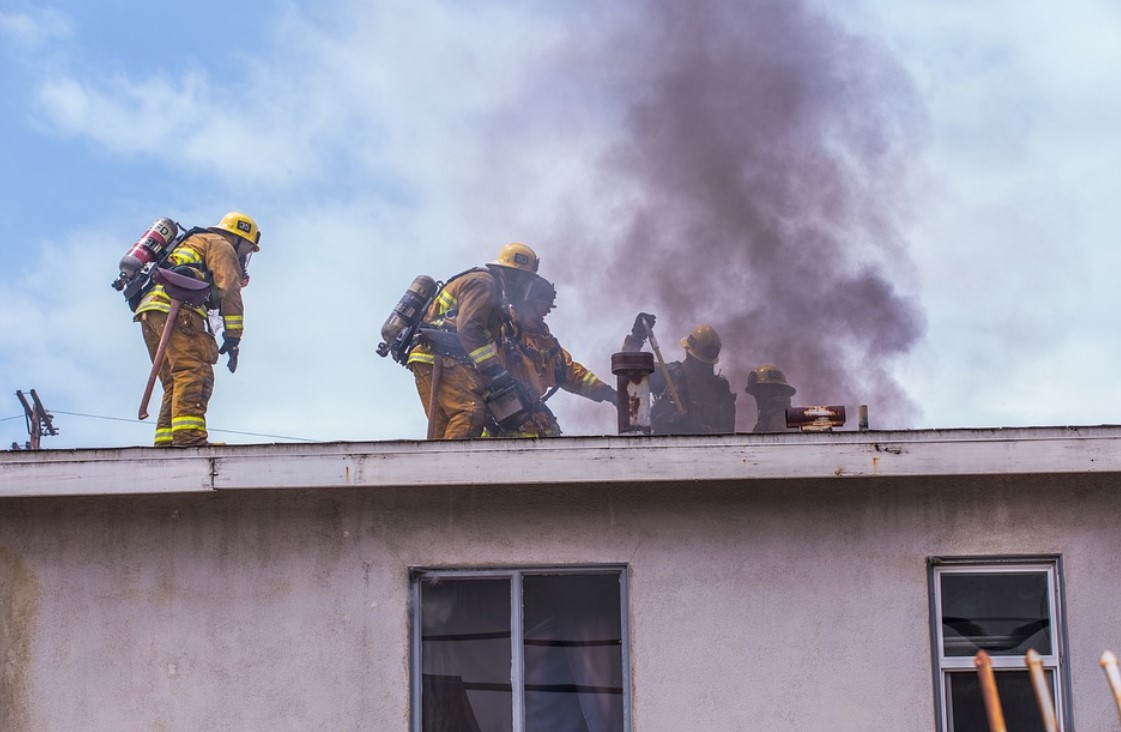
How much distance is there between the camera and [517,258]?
36.2ft

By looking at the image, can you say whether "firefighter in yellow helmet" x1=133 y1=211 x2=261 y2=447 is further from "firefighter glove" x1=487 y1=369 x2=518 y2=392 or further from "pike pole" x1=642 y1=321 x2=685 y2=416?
"pike pole" x1=642 y1=321 x2=685 y2=416

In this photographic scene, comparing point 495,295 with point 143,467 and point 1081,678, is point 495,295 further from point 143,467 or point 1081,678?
point 1081,678

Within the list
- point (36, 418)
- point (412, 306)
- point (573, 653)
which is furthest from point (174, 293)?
point (36, 418)

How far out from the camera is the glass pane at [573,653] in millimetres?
6195

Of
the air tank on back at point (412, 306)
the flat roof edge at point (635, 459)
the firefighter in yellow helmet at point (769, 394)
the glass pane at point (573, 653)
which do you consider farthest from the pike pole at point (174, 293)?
the firefighter in yellow helmet at point (769, 394)

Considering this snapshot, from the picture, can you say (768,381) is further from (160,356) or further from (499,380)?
(160,356)

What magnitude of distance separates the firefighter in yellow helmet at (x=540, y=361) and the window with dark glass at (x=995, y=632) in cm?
449

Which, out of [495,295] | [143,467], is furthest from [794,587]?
[495,295]

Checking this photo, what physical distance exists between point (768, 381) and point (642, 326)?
6.09ft

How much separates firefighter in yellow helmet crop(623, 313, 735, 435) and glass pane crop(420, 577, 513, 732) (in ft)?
15.3

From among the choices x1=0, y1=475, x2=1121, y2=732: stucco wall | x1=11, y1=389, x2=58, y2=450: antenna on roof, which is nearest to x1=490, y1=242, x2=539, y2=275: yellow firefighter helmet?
x1=0, y1=475, x2=1121, y2=732: stucco wall

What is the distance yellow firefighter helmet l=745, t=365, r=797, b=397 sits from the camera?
12297 mm

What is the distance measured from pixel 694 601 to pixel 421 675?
1170 mm

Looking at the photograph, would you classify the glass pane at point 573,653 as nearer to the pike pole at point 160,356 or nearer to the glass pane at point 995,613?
the glass pane at point 995,613
